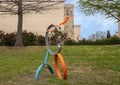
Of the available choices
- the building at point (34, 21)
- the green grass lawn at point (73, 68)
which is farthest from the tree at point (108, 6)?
the building at point (34, 21)

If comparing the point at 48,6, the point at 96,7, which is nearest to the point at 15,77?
the point at 96,7

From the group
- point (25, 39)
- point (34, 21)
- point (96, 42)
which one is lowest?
point (96, 42)

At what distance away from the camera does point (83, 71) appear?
1263cm

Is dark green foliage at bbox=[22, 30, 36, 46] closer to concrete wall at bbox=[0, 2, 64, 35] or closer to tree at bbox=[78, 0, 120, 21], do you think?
concrete wall at bbox=[0, 2, 64, 35]

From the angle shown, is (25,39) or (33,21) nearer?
(25,39)

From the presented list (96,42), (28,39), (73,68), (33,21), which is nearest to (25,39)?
(28,39)

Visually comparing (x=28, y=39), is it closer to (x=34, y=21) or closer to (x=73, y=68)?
(x=34, y=21)

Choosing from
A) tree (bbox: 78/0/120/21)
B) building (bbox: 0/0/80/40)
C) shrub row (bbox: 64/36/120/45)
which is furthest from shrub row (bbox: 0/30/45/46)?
tree (bbox: 78/0/120/21)

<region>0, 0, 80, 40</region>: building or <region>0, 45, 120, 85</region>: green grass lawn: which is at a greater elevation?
<region>0, 0, 80, 40</region>: building

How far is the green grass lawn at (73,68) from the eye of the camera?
10586 mm

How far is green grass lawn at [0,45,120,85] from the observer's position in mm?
10586

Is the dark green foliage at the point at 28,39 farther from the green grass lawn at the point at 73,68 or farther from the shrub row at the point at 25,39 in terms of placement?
the green grass lawn at the point at 73,68

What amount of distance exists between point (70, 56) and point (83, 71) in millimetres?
4223

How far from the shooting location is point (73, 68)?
13.3 meters
